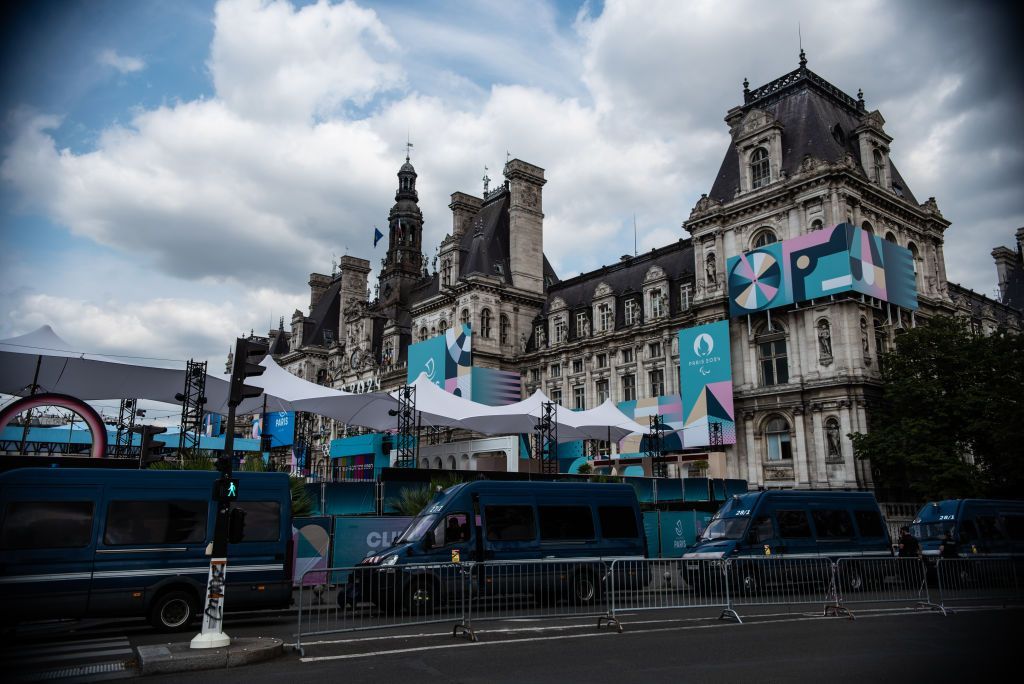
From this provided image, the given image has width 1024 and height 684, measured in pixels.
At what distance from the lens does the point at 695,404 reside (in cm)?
4147

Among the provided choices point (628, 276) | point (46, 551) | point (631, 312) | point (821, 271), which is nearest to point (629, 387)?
point (631, 312)

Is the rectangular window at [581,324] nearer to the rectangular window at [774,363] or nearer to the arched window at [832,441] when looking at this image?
the rectangular window at [774,363]

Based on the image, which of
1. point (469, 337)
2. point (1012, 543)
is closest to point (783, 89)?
point (469, 337)

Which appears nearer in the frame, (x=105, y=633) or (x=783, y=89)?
(x=105, y=633)

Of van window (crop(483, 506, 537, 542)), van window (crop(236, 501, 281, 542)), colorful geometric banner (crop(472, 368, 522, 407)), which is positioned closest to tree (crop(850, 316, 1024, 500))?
van window (crop(483, 506, 537, 542))

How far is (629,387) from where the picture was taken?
4997 cm

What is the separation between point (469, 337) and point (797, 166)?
85.8 feet

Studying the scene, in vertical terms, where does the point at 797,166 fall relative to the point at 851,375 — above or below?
above

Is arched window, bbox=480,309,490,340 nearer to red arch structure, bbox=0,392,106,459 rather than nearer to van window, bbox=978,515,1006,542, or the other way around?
red arch structure, bbox=0,392,106,459

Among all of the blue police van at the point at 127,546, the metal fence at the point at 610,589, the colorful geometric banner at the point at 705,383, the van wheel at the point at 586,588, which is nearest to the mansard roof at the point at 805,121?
the colorful geometric banner at the point at 705,383

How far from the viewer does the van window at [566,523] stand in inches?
678

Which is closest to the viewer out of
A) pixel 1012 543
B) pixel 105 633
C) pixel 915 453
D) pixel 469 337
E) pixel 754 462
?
pixel 105 633

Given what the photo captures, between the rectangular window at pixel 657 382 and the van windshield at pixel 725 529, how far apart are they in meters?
27.4

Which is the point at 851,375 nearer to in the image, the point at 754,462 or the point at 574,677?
the point at 754,462
